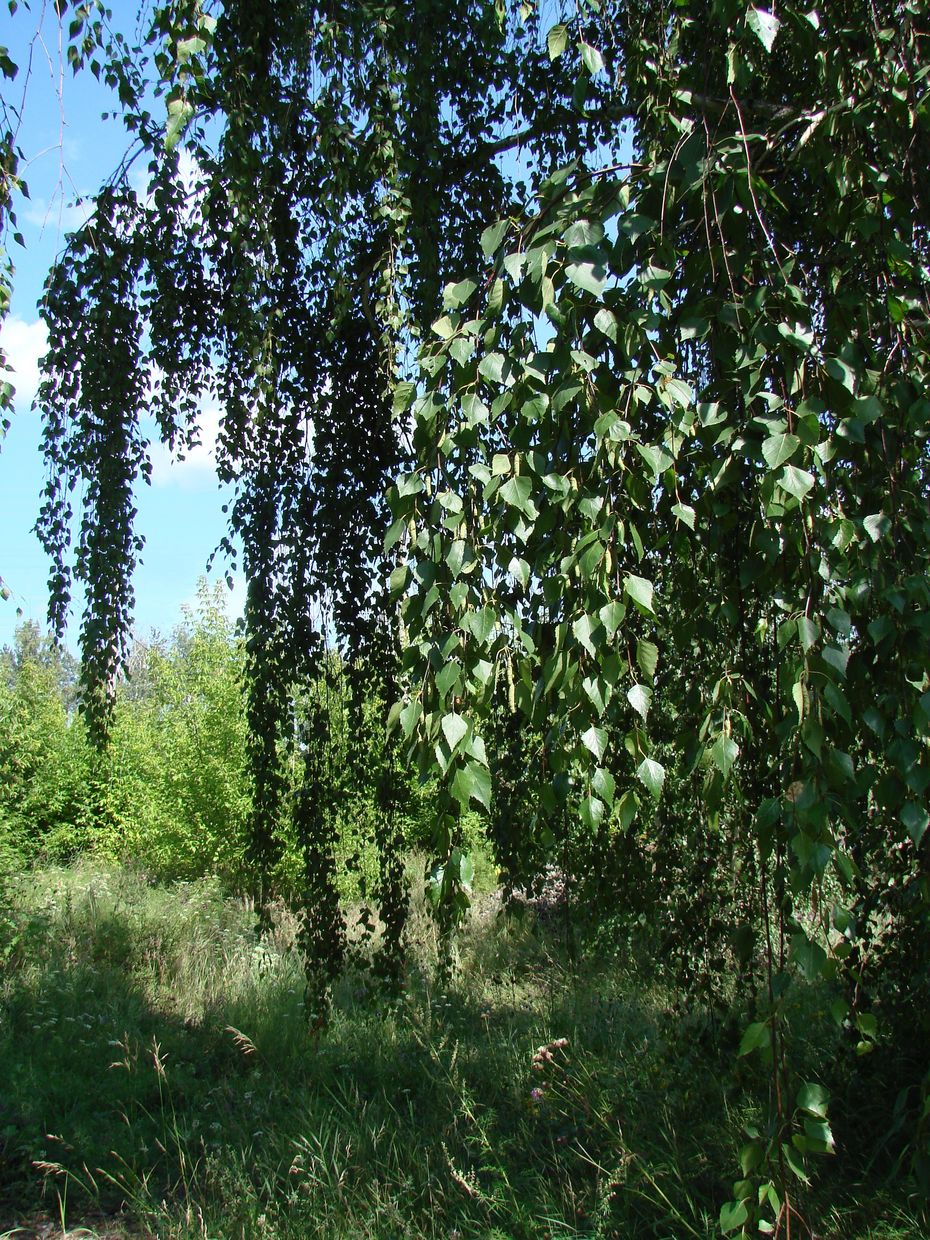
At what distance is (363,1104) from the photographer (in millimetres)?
3736

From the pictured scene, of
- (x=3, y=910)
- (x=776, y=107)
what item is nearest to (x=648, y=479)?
(x=776, y=107)

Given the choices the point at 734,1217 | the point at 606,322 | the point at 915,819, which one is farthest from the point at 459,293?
the point at 734,1217

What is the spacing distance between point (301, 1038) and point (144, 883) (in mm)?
4075

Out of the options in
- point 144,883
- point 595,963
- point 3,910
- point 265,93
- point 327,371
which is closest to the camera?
point 265,93

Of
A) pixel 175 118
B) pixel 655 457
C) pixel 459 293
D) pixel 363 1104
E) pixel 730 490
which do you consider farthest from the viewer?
pixel 363 1104

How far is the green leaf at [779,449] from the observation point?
1.26 m

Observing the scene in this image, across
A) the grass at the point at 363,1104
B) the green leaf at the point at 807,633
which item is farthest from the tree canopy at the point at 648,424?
the grass at the point at 363,1104

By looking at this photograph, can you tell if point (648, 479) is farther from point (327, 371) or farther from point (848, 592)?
point (327, 371)

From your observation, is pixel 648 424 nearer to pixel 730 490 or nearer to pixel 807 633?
pixel 730 490

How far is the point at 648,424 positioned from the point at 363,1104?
2969 millimetres

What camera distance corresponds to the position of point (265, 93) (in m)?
2.75

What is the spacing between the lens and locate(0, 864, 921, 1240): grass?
8.95 ft

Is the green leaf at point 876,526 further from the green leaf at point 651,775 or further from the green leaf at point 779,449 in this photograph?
the green leaf at point 651,775

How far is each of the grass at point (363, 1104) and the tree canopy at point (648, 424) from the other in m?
0.74
